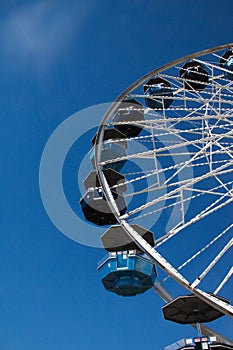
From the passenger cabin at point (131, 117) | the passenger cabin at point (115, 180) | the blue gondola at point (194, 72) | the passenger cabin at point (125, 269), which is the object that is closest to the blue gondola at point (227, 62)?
the blue gondola at point (194, 72)

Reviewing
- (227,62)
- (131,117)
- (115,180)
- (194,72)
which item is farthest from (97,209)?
(227,62)

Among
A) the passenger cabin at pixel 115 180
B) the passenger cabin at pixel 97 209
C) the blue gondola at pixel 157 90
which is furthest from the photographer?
the blue gondola at pixel 157 90

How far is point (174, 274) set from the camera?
32.8 ft

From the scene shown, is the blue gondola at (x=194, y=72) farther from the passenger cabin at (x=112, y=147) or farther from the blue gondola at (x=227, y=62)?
the passenger cabin at (x=112, y=147)

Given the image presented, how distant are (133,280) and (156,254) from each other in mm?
3122

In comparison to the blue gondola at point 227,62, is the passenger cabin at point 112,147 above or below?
below

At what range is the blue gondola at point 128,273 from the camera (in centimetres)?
1316

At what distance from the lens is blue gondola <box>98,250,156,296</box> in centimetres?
1316

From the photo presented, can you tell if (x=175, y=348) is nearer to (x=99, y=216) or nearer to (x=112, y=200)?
(x=112, y=200)

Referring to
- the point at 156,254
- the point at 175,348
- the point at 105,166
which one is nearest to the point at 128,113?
the point at 105,166

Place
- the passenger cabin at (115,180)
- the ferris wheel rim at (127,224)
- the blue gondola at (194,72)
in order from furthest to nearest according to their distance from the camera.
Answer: the blue gondola at (194,72)
the passenger cabin at (115,180)
the ferris wheel rim at (127,224)

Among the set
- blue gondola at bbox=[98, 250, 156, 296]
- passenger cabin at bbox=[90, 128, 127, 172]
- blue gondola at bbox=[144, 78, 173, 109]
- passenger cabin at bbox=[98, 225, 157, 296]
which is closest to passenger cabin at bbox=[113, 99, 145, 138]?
passenger cabin at bbox=[90, 128, 127, 172]

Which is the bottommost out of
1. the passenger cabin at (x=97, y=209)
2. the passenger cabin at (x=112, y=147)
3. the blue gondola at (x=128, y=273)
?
the blue gondola at (x=128, y=273)

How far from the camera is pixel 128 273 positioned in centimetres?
1316
